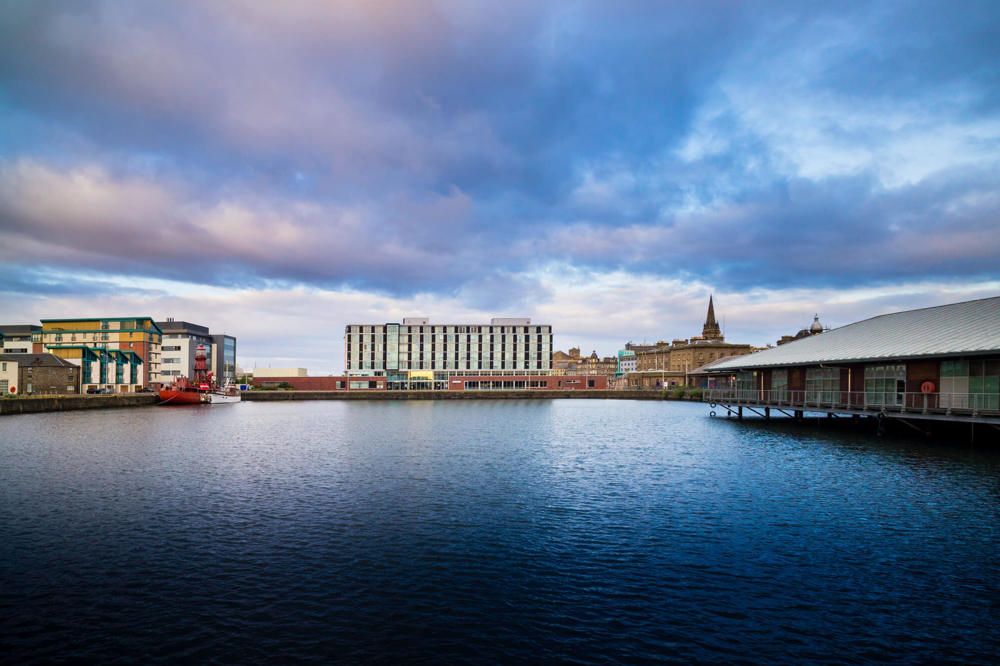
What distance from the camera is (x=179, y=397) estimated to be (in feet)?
389

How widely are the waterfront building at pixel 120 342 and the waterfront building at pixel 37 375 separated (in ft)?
54.6

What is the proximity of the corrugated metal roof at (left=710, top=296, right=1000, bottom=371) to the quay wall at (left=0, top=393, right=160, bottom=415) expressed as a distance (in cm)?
10322

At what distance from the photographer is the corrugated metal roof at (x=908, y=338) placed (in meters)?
43.9

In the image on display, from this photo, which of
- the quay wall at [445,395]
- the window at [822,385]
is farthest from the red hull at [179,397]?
the window at [822,385]

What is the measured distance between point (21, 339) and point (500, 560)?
598ft

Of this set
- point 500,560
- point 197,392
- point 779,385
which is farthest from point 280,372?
point 500,560

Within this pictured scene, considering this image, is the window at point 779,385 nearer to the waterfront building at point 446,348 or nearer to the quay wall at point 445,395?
the quay wall at point 445,395

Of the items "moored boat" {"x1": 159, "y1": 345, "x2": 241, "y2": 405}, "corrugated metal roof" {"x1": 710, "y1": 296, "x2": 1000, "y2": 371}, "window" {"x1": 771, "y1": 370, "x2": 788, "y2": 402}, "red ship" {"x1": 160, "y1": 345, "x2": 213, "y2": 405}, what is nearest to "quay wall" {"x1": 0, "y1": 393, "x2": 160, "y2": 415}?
"red ship" {"x1": 160, "y1": 345, "x2": 213, "y2": 405}

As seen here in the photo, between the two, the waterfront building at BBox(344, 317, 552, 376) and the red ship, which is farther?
the waterfront building at BBox(344, 317, 552, 376)

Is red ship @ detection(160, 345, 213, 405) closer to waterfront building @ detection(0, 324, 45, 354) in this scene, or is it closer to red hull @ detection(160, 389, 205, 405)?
red hull @ detection(160, 389, 205, 405)

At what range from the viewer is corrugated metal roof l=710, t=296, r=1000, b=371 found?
144ft

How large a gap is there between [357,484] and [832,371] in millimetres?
51542

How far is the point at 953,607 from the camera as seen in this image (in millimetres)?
14734

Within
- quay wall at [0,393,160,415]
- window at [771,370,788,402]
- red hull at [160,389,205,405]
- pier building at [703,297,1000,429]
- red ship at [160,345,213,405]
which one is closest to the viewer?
pier building at [703,297,1000,429]
